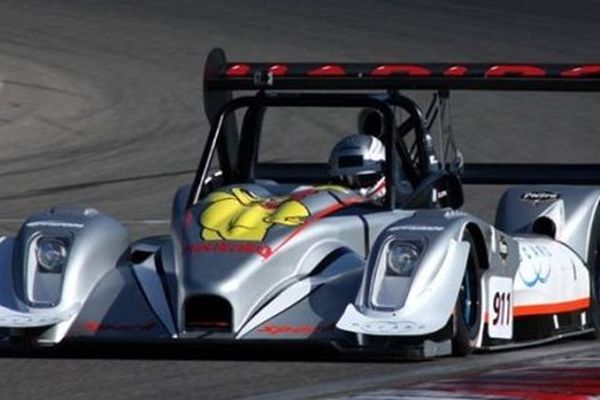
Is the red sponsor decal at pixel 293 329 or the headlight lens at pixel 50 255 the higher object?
the headlight lens at pixel 50 255

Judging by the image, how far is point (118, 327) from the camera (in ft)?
31.1

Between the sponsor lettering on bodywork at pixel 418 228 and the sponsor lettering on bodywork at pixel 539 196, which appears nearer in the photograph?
the sponsor lettering on bodywork at pixel 418 228

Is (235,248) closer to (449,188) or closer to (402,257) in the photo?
(402,257)

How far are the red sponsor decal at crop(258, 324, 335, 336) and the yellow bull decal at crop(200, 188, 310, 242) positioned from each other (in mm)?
407

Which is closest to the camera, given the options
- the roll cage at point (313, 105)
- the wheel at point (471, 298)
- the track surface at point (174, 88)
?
the wheel at point (471, 298)

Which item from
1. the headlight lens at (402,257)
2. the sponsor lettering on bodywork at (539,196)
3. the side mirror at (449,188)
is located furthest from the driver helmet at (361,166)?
the headlight lens at (402,257)

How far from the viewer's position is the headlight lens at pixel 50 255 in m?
9.70

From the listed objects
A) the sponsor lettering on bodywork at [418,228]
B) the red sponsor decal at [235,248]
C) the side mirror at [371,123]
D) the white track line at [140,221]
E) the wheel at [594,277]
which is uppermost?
the side mirror at [371,123]

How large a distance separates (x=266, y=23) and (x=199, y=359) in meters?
16.7

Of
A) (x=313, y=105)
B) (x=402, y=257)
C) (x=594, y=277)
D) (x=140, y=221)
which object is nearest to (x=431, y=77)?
(x=313, y=105)

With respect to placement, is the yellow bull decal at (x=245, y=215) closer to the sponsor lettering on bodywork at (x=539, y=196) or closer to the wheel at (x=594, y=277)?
the sponsor lettering on bodywork at (x=539, y=196)

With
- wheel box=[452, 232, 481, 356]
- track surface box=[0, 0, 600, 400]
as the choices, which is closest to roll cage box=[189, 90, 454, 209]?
wheel box=[452, 232, 481, 356]

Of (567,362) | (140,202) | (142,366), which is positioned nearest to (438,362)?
(567,362)

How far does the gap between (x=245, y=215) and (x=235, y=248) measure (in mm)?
344
